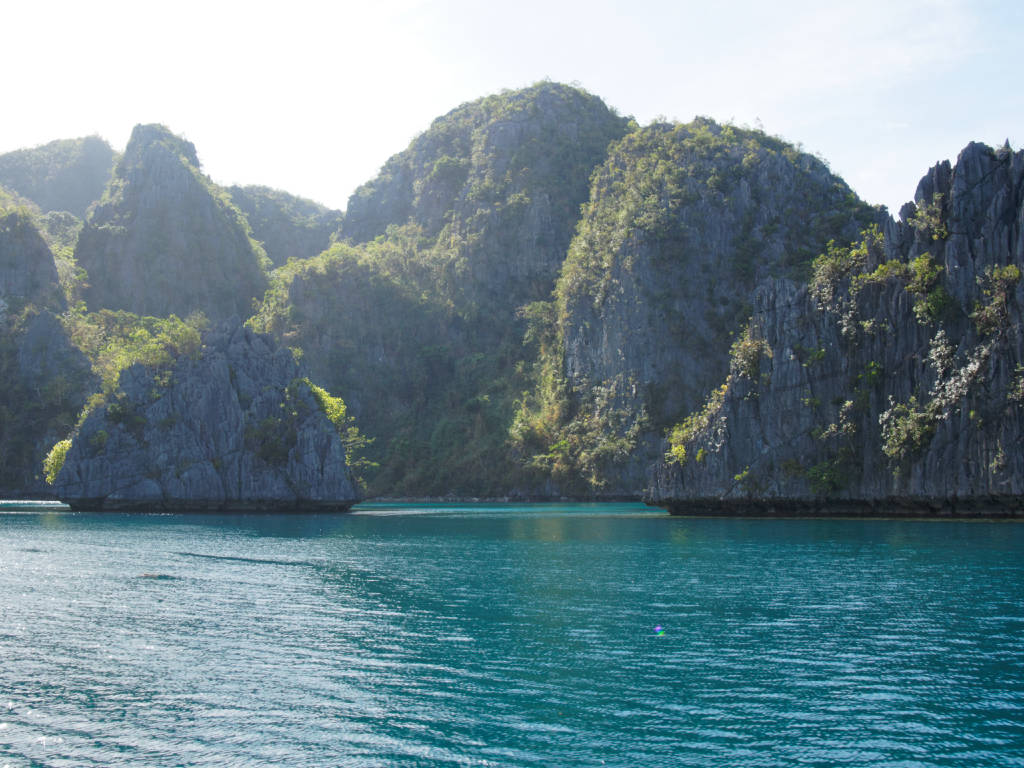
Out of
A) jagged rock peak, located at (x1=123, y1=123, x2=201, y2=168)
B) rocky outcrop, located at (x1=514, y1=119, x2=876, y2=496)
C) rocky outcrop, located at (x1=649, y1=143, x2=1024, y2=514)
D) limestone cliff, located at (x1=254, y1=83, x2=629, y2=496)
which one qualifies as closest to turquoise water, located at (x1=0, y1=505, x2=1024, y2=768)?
rocky outcrop, located at (x1=649, y1=143, x2=1024, y2=514)

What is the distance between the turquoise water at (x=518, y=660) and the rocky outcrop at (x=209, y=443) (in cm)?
4991

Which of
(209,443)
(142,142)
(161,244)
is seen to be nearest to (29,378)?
(209,443)

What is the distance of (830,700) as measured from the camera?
17.9 m

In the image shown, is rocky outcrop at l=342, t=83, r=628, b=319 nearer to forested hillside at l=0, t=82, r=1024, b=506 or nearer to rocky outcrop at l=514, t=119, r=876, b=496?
forested hillside at l=0, t=82, r=1024, b=506

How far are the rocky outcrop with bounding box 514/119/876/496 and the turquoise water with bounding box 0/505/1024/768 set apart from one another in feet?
258

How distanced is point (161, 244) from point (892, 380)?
532ft

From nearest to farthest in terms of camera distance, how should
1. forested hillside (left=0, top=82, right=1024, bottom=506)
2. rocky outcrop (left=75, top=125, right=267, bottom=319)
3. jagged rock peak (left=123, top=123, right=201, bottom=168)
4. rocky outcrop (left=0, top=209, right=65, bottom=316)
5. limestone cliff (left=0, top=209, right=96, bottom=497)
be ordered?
forested hillside (left=0, top=82, right=1024, bottom=506) < limestone cliff (left=0, top=209, right=96, bottom=497) < rocky outcrop (left=0, top=209, right=65, bottom=316) < rocky outcrop (left=75, top=125, right=267, bottom=319) < jagged rock peak (left=123, top=123, right=201, bottom=168)

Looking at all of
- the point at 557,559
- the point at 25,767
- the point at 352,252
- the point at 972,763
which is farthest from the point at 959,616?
the point at 352,252

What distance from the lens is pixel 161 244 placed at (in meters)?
185

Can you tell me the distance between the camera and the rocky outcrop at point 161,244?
180 meters

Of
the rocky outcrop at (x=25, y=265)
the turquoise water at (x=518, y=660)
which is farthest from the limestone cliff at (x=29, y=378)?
the turquoise water at (x=518, y=660)

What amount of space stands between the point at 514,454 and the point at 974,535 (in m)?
90.5

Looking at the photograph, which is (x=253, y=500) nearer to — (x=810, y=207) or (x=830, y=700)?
(x=830, y=700)

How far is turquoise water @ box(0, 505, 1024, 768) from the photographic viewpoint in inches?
615
